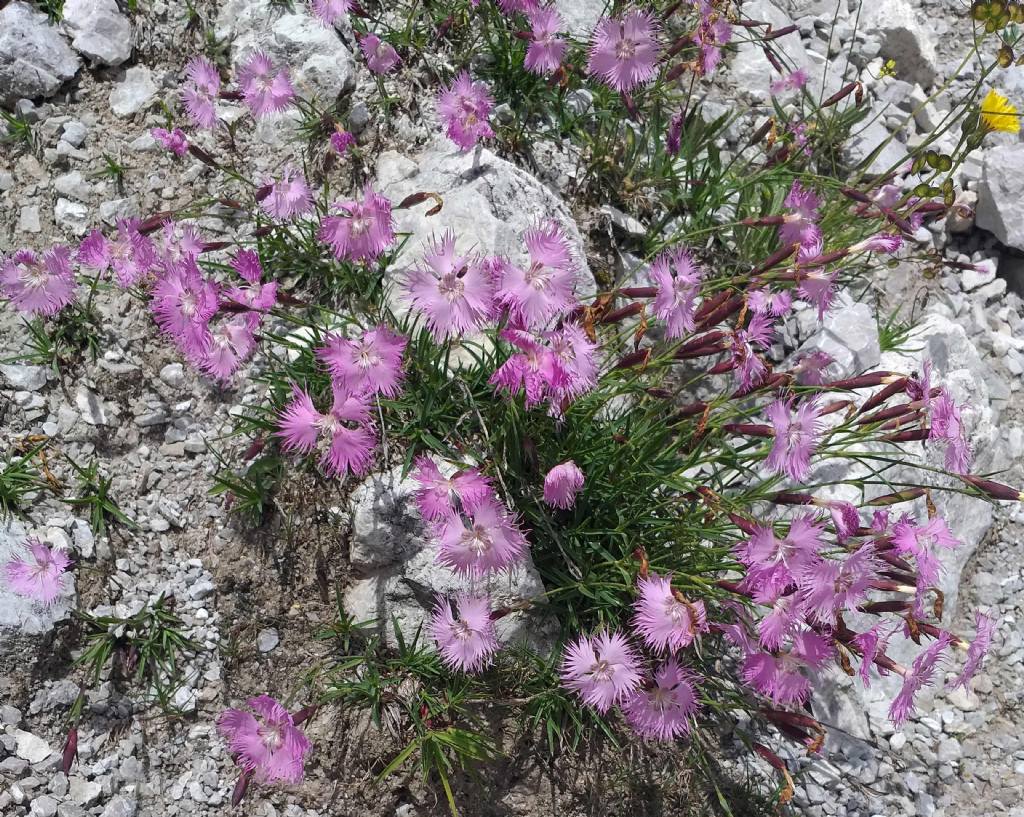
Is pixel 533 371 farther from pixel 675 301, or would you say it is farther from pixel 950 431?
pixel 950 431

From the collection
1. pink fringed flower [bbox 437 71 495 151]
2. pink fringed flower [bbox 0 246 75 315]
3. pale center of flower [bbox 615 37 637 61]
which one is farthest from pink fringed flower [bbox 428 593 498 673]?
pale center of flower [bbox 615 37 637 61]

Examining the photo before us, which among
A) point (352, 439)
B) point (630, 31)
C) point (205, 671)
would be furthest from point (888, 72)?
point (205, 671)

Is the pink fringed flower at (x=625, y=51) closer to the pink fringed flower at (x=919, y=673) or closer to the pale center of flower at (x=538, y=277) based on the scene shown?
the pale center of flower at (x=538, y=277)

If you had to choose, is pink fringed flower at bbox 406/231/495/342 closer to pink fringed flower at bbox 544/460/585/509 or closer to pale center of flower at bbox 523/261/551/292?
pale center of flower at bbox 523/261/551/292

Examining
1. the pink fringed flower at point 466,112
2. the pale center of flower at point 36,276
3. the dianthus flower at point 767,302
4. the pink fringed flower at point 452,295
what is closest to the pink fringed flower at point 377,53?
the pink fringed flower at point 466,112

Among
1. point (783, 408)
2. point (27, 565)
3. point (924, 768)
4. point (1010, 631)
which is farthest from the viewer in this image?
point (1010, 631)

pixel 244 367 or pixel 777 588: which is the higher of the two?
pixel 777 588

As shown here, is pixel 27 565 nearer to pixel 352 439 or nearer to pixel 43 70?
pixel 352 439
